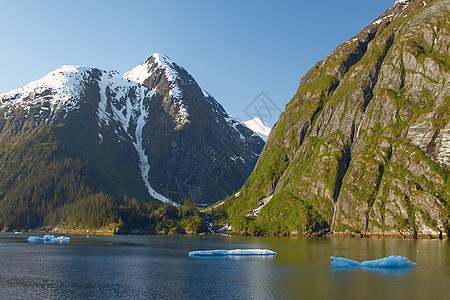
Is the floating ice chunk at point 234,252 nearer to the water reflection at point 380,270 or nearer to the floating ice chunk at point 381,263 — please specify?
the floating ice chunk at point 381,263

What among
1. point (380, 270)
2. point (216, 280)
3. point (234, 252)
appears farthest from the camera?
point (234, 252)

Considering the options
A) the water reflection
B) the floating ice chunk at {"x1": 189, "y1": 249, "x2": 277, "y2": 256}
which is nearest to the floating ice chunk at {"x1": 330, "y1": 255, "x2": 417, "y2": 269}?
the water reflection

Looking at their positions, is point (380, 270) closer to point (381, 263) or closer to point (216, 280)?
point (381, 263)

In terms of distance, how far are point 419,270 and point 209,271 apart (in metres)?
46.4

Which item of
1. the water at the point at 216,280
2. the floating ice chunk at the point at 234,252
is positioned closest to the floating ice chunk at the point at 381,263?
the water at the point at 216,280

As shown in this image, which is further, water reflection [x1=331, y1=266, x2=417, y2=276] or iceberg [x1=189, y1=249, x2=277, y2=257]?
iceberg [x1=189, y1=249, x2=277, y2=257]

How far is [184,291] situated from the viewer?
66875 millimetres

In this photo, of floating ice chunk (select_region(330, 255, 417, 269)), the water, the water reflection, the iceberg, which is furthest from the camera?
the iceberg

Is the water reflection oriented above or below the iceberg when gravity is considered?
above

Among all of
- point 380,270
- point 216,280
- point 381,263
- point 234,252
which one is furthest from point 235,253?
point 380,270

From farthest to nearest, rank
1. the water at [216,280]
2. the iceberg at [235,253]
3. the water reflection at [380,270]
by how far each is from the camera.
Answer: the iceberg at [235,253] < the water reflection at [380,270] < the water at [216,280]

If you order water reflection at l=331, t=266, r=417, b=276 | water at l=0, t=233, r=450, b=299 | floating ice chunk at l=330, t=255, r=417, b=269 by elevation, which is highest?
floating ice chunk at l=330, t=255, r=417, b=269

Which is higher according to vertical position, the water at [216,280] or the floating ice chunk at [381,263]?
the floating ice chunk at [381,263]

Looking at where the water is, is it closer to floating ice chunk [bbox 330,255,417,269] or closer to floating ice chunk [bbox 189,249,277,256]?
floating ice chunk [bbox 330,255,417,269]
